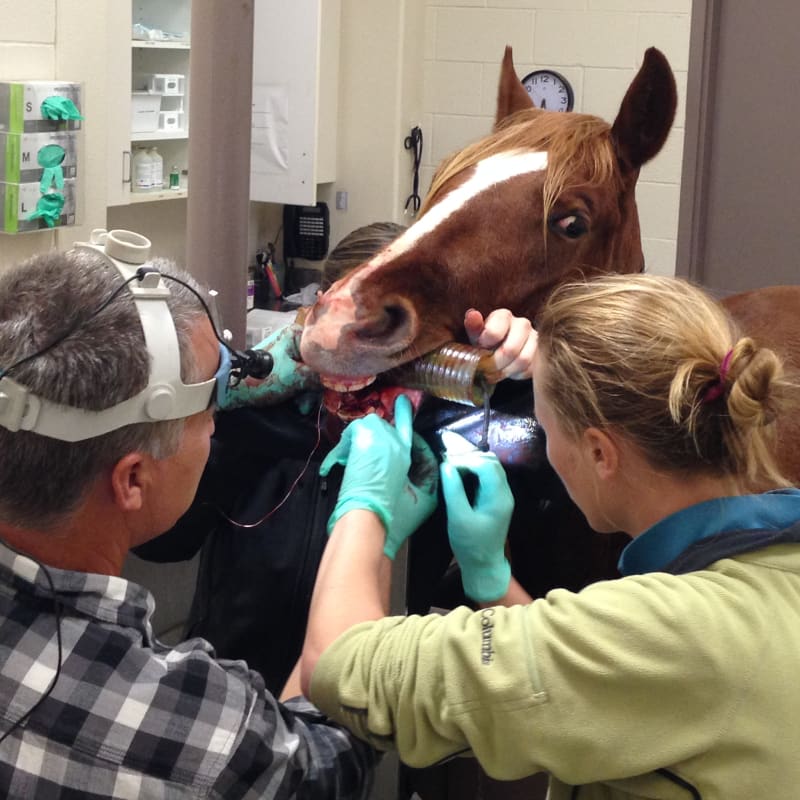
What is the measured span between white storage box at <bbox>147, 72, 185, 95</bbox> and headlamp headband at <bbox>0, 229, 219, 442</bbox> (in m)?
2.83

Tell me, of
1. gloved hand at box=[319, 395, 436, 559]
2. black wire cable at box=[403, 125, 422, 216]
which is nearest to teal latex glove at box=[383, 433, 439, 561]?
gloved hand at box=[319, 395, 436, 559]

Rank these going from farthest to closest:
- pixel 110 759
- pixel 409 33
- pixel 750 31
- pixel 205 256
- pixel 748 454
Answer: pixel 409 33, pixel 750 31, pixel 205 256, pixel 748 454, pixel 110 759

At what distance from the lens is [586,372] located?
914 mm

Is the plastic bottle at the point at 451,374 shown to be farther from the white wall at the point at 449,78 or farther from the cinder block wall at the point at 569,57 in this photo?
the cinder block wall at the point at 569,57

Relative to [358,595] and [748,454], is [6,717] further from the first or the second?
[748,454]

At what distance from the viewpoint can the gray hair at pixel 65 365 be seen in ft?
2.62

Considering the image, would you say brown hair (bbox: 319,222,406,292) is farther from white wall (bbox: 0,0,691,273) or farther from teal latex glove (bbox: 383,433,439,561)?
white wall (bbox: 0,0,691,273)

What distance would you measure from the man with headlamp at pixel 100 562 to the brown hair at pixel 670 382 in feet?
1.06

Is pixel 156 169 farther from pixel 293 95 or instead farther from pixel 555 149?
pixel 555 149

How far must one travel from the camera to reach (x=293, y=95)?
13.3ft

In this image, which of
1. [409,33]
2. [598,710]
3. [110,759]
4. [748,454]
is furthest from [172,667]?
[409,33]

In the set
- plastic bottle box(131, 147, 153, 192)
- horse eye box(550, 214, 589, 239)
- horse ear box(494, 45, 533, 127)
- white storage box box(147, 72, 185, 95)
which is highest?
white storage box box(147, 72, 185, 95)

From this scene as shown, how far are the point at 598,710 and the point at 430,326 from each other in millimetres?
583

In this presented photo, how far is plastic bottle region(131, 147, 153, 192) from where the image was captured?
3516 millimetres
